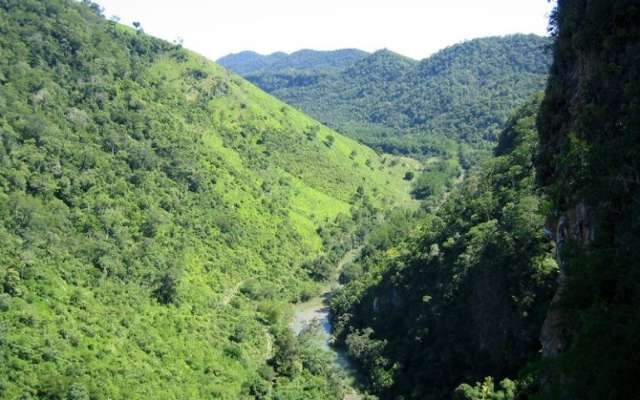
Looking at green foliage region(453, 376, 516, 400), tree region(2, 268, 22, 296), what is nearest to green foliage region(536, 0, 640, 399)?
green foliage region(453, 376, 516, 400)

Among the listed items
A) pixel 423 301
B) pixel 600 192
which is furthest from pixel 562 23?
pixel 423 301

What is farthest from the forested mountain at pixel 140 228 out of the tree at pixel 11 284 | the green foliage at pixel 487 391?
the green foliage at pixel 487 391

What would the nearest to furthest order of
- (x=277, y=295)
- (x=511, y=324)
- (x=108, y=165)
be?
(x=511, y=324) → (x=108, y=165) → (x=277, y=295)

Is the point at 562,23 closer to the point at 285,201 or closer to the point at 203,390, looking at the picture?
the point at 203,390

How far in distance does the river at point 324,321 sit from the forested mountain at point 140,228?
3.00 m

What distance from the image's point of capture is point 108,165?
104 m

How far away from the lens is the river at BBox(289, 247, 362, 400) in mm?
89000

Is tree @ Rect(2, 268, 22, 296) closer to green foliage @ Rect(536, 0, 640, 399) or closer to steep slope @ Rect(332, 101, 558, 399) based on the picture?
steep slope @ Rect(332, 101, 558, 399)

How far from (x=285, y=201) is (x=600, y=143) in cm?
12024

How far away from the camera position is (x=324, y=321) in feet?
370

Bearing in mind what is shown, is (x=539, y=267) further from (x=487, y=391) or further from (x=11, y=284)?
(x=11, y=284)

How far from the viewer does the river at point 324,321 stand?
292ft

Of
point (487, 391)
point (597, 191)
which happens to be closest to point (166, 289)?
point (487, 391)

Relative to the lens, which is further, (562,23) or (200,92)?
(200,92)
